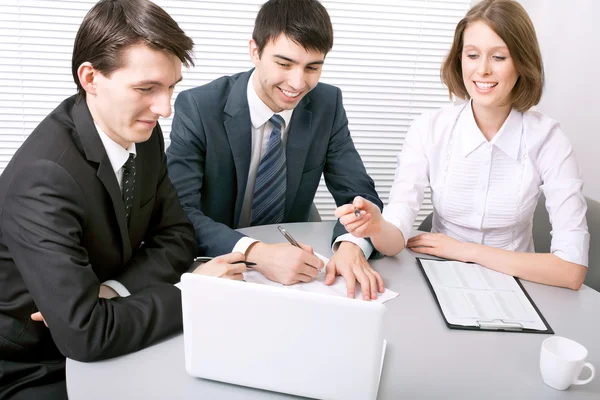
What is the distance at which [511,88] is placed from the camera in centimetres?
183

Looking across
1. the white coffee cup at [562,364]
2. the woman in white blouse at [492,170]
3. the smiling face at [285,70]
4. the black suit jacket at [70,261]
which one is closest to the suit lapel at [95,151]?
the black suit jacket at [70,261]

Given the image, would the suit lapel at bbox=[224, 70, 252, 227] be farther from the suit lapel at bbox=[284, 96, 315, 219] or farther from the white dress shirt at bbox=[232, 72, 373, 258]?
the suit lapel at bbox=[284, 96, 315, 219]

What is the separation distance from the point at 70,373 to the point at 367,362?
1.81 feet

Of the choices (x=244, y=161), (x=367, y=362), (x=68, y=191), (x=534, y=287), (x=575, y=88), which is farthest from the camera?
(x=575, y=88)

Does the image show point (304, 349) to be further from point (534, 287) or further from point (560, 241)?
point (560, 241)

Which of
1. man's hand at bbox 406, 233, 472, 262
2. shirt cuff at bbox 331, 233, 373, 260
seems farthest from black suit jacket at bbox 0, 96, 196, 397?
man's hand at bbox 406, 233, 472, 262

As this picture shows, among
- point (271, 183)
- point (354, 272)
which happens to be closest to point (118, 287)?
point (354, 272)

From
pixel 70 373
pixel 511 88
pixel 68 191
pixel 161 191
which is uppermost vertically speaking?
pixel 511 88

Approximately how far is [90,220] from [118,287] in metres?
0.17

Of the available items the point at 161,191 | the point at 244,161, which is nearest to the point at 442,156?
the point at 244,161

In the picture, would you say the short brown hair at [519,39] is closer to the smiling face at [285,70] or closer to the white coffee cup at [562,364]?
the smiling face at [285,70]

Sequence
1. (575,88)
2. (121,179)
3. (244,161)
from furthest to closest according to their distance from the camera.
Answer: (575,88)
(244,161)
(121,179)

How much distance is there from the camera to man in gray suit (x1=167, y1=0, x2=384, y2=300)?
1840 mm

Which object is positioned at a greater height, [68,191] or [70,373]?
[68,191]
